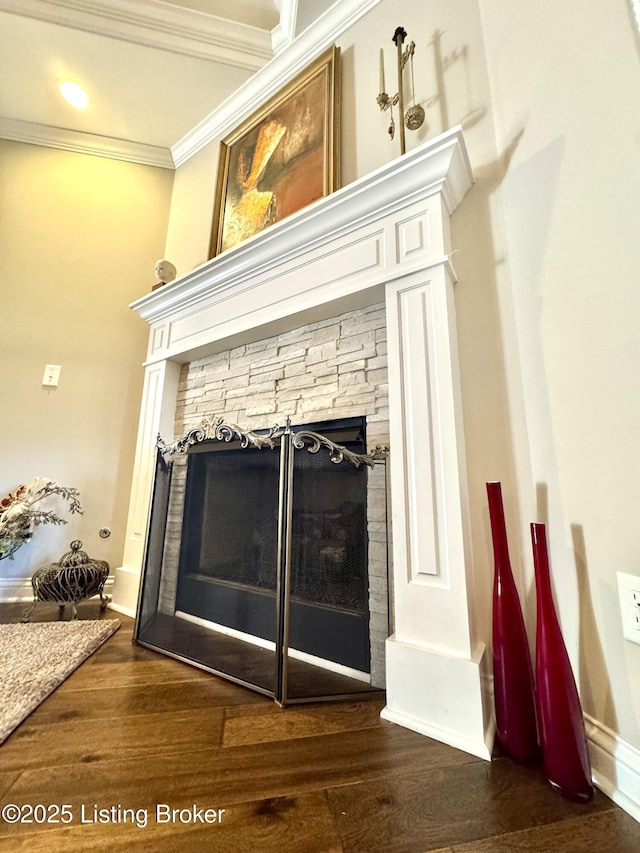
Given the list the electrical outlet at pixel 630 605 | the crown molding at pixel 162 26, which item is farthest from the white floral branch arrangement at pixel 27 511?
the crown molding at pixel 162 26

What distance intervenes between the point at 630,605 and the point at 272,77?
2862 millimetres

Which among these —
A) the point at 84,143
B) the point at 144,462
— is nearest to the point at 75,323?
the point at 144,462

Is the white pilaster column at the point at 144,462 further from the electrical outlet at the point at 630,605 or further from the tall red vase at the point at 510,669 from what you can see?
the electrical outlet at the point at 630,605

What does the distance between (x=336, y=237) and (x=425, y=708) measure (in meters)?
1.53

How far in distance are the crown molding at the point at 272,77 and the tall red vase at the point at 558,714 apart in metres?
2.61

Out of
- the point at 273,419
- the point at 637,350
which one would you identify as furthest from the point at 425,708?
the point at 273,419

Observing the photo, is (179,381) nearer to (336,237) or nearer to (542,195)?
(336,237)

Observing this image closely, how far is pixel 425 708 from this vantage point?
0.89m

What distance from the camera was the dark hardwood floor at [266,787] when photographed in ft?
1.97

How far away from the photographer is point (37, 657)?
3.95 ft

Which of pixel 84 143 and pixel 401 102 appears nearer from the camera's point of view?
pixel 401 102

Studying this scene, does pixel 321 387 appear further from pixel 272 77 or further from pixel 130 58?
pixel 130 58

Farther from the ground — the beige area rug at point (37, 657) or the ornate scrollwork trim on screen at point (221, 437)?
the ornate scrollwork trim on screen at point (221, 437)

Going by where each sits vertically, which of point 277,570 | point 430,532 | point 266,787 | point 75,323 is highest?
point 75,323
